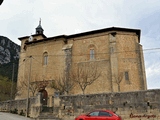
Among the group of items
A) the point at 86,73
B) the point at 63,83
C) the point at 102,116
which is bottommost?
the point at 102,116

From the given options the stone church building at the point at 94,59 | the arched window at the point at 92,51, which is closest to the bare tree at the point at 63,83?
the stone church building at the point at 94,59

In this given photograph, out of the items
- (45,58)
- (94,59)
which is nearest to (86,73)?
(94,59)

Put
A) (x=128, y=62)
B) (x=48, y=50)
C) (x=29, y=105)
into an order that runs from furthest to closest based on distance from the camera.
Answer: (x=48, y=50) < (x=128, y=62) < (x=29, y=105)

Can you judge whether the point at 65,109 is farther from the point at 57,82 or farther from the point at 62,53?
the point at 62,53

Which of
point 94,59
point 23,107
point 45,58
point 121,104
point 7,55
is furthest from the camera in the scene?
point 7,55

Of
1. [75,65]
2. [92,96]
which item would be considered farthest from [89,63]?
[92,96]

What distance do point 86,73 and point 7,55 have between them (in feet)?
203

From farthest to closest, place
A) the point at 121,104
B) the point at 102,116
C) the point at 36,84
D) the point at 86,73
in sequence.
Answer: the point at 36,84, the point at 86,73, the point at 121,104, the point at 102,116

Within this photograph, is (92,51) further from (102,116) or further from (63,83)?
(102,116)

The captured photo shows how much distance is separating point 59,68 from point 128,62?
10050 millimetres

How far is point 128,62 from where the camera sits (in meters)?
26.2

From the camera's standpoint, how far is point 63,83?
26625 millimetres

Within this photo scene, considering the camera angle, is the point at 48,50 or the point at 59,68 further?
the point at 48,50

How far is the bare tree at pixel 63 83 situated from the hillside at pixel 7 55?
137 ft
